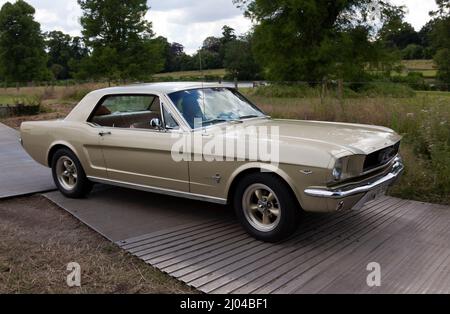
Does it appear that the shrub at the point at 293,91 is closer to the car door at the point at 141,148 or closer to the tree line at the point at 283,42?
the tree line at the point at 283,42

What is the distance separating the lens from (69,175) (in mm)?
6082

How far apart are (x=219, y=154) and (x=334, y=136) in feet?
3.65

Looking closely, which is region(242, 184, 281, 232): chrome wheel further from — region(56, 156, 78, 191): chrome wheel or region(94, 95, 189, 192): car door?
region(56, 156, 78, 191): chrome wheel

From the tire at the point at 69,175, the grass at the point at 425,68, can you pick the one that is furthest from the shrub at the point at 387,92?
the grass at the point at 425,68

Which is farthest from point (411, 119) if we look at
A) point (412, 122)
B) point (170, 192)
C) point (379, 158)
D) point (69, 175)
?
point (69, 175)

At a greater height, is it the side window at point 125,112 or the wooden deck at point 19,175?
the side window at point 125,112

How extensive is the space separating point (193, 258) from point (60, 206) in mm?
2376

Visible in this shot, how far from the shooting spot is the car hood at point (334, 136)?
4078 millimetres

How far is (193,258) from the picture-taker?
4.03 m

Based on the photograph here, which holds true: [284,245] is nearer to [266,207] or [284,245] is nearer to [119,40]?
[266,207]

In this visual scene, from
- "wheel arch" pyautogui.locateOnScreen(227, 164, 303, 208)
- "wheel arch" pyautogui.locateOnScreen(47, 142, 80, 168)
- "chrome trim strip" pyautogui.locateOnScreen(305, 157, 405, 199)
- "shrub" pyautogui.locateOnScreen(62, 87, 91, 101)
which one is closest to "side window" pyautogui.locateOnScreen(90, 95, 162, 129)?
"wheel arch" pyautogui.locateOnScreen(47, 142, 80, 168)

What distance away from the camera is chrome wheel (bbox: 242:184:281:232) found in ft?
14.0
